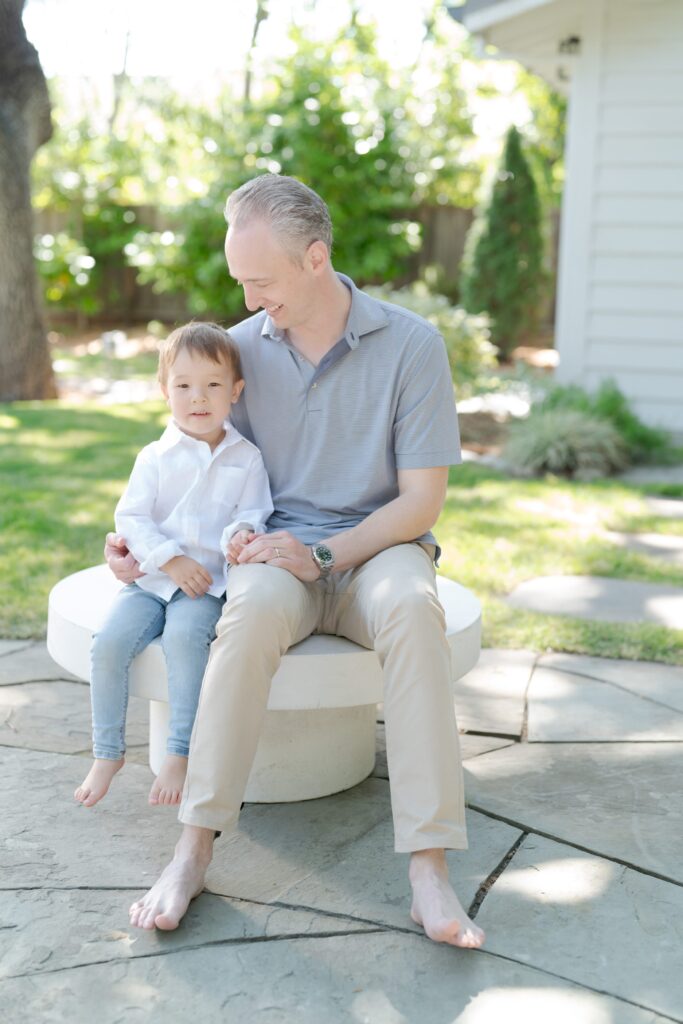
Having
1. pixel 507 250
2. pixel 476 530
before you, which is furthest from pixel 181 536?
pixel 507 250

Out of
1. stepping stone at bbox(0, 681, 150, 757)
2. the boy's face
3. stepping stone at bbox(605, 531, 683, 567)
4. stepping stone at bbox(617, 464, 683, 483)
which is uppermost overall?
the boy's face

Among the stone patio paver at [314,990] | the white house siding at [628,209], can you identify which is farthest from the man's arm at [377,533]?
the white house siding at [628,209]

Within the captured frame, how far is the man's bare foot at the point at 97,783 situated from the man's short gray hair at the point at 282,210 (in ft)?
3.72

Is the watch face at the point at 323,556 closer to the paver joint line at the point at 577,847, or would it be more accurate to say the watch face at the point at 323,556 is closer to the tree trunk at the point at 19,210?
the paver joint line at the point at 577,847

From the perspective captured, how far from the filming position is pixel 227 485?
2488mm

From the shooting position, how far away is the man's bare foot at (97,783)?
233 cm

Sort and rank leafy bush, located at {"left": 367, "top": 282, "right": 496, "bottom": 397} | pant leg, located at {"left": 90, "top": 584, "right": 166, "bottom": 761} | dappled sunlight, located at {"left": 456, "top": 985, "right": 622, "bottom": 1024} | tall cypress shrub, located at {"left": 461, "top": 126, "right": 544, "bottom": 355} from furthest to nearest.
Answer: tall cypress shrub, located at {"left": 461, "top": 126, "right": 544, "bottom": 355}
leafy bush, located at {"left": 367, "top": 282, "right": 496, "bottom": 397}
pant leg, located at {"left": 90, "top": 584, "right": 166, "bottom": 761}
dappled sunlight, located at {"left": 456, "top": 985, "right": 622, "bottom": 1024}

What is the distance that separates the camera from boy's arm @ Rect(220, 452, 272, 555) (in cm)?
244

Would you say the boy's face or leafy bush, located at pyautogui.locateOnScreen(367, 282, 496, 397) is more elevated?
the boy's face

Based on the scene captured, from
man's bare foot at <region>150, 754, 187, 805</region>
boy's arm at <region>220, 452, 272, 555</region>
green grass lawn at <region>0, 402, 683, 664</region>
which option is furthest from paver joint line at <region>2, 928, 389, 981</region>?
green grass lawn at <region>0, 402, 683, 664</region>

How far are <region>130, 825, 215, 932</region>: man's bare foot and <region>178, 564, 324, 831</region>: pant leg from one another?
0.04 meters

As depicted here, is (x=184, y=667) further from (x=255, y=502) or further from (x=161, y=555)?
(x=255, y=502)

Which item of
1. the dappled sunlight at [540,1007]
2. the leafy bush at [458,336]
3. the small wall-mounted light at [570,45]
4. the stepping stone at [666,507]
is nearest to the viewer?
the dappled sunlight at [540,1007]

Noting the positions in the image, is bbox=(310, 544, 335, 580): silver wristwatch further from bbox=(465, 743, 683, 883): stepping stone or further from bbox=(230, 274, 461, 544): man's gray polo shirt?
bbox=(465, 743, 683, 883): stepping stone
